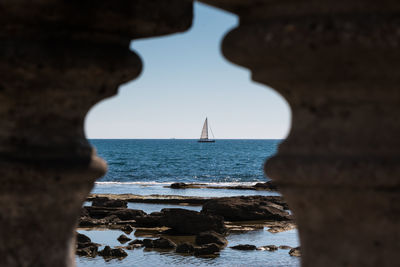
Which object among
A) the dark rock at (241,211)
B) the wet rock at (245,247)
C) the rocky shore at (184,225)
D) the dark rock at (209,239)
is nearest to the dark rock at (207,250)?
the rocky shore at (184,225)

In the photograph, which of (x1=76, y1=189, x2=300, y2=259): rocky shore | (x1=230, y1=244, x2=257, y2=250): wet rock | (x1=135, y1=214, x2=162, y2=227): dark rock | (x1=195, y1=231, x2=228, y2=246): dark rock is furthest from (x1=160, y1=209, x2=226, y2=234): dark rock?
(x1=230, y1=244, x2=257, y2=250): wet rock

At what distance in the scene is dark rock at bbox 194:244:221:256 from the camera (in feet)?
57.7

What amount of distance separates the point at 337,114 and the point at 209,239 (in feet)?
55.3

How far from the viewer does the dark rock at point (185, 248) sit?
698 inches

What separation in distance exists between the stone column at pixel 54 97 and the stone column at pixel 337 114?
0.53m

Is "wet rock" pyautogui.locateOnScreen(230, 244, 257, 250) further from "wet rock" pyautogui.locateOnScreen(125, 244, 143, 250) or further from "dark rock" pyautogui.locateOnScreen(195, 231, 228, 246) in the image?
"wet rock" pyautogui.locateOnScreen(125, 244, 143, 250)

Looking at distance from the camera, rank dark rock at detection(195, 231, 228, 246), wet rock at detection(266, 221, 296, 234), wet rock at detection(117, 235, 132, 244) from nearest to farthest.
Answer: dark rock at detection(195, 231, 228, 246), wet rock at detection(117, 235, 132, 244), wet rock at detection(266, 221, 296, 234)

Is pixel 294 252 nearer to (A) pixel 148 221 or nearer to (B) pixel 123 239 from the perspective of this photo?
(B) pixel 123 239

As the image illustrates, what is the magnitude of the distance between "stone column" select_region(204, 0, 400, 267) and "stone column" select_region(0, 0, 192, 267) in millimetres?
530

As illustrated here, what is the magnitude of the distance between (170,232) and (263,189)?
23772 millimetres

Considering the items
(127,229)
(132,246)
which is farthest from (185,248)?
(127,229)

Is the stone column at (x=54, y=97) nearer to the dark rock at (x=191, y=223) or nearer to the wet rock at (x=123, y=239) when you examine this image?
the wet rock at (x=123, y=239)

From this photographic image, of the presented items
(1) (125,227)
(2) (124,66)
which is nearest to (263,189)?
(1) (125,227)

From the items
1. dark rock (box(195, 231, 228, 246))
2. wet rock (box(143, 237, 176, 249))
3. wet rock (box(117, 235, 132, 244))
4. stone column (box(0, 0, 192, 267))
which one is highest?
stone column (box(0, 0, 192, 267))
